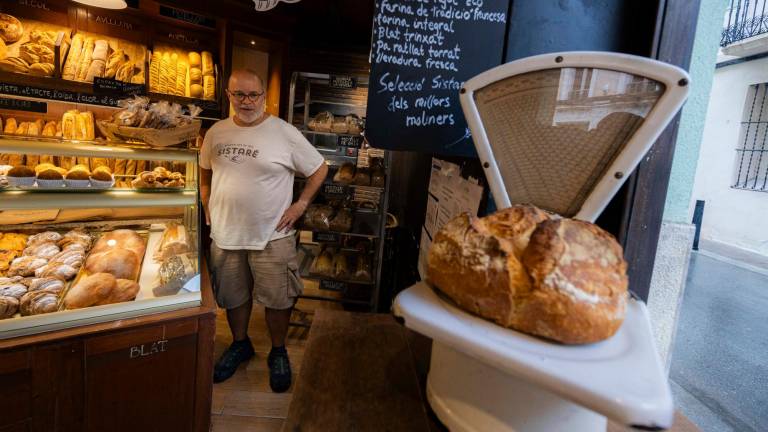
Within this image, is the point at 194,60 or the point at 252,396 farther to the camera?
the point at 194,60

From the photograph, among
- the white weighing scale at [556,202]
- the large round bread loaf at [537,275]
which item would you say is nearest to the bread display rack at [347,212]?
the white weighing scale at [556,202]

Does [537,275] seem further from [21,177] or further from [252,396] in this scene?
[252,396]

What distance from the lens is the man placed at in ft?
7.25

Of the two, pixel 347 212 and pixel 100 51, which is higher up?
pixel 100 51

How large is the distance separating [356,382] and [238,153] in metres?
1.61

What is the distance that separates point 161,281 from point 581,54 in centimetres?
181

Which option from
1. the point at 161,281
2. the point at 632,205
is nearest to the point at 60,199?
the point at 161,281


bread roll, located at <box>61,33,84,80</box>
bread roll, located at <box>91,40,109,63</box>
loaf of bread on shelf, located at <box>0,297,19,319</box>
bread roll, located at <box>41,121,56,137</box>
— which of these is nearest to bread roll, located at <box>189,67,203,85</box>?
bread roll, located at <box>91,40,109,63</box>

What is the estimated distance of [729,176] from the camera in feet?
26.6

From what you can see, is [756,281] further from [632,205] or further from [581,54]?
[581,54]

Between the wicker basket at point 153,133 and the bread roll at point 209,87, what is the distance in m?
1.81

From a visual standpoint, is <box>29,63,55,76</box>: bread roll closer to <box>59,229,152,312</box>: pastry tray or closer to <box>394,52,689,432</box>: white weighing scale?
<box>59,229,152,312</box>: pastry tray

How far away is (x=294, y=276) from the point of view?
8.17ft

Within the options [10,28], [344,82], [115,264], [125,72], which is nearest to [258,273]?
[115,264]
